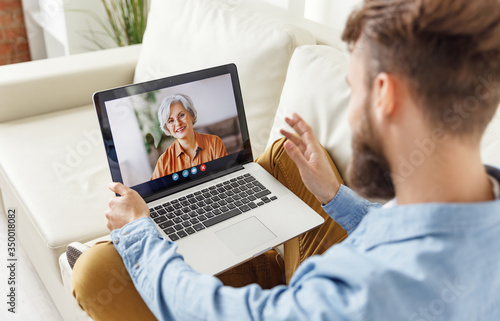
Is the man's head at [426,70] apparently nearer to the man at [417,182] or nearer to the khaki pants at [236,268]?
the man at [417,182]

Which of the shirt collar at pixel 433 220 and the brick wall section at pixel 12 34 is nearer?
the shirt collar at pixel 433 220

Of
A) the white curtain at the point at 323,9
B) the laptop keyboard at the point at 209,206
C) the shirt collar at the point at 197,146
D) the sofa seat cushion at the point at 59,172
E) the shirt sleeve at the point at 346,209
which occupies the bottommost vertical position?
the sofa seat cushion at the point at 59,172

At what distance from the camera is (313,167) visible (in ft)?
3.57

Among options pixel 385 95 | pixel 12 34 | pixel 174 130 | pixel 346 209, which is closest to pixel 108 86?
pixel 174 130

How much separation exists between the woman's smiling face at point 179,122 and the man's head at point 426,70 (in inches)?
22.4

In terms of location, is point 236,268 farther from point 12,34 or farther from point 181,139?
point 12,34

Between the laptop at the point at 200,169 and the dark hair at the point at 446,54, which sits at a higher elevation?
the dark hair at the point at 446,54

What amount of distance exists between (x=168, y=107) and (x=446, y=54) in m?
0.71

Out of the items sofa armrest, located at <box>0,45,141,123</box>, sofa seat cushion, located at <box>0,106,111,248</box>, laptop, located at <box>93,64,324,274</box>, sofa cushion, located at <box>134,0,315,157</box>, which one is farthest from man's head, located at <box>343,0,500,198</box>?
sofa armrest, located at <box>0,45,141,123</box>

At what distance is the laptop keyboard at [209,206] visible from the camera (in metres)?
1.08

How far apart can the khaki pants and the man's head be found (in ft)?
1.72

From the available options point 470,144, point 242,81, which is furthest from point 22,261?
point 470,144

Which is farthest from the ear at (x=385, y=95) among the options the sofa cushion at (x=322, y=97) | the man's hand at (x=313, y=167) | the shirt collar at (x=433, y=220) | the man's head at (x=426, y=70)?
the sofa cushion at (x=322, y=97)

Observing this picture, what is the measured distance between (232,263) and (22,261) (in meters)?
1.17
